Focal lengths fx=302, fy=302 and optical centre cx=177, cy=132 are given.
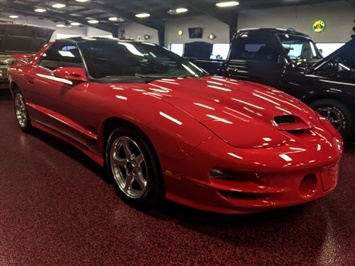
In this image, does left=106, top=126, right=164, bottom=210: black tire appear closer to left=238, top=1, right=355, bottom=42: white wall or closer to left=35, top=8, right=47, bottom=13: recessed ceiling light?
left=238, top=1, right=355, bottom=42: white wall

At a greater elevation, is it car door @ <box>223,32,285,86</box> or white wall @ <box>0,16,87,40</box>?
white wall @ <box>0,16,87,40</box>

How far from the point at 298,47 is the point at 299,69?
2.78ft

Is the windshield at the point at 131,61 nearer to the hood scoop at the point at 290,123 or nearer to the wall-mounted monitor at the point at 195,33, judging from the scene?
the hood scoop at the point at 290,123

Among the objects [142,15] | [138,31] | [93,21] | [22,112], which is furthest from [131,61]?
[93,21]

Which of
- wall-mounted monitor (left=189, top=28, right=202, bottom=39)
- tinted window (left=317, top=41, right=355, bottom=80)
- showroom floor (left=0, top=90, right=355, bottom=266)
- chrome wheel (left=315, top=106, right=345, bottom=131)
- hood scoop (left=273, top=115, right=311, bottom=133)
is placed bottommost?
showroom floor (left=0, top=90, right=355, bottom=266)

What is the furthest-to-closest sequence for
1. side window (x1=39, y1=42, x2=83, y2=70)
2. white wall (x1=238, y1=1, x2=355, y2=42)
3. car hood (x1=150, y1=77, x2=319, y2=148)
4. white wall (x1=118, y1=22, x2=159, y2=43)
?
white wall (x1=118, y1=22, x2=159, y2=43)
white wall (x1=238, y1=1, x2=355, y2=42)
side window (x1=39, y1=42, x2=83, y2=70)
car hood (x1=150, y1=77, x2=319, y2=148)

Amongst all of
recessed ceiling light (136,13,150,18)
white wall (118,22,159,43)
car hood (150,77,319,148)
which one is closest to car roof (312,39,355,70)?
car hood (150,77,319,148)

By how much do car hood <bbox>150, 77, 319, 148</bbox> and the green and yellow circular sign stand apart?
11457 millimetres

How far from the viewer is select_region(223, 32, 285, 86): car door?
15.0 feet

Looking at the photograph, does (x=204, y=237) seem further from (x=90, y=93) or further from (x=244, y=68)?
(x=244, y=68)

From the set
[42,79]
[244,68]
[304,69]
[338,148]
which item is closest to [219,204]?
[338,148]

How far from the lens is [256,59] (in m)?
4.80

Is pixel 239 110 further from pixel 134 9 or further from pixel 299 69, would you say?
pixel 134 9

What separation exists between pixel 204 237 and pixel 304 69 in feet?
10.7
